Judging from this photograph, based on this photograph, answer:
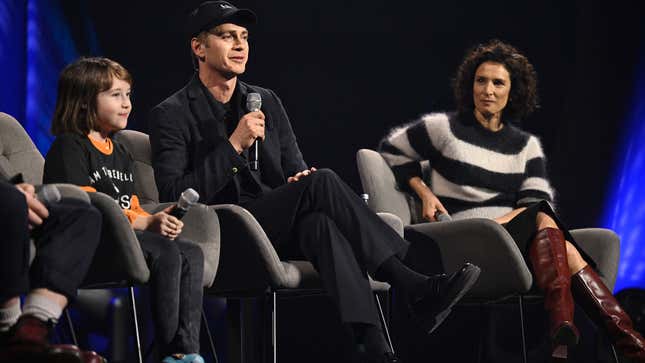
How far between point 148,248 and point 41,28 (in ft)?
5.44

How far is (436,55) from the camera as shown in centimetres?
445

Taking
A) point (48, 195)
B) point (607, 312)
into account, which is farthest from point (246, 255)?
point (607, 312)

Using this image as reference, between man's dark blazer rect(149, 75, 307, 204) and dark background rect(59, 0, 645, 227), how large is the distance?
1.09m

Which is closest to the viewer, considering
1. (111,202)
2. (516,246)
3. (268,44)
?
(111,202)

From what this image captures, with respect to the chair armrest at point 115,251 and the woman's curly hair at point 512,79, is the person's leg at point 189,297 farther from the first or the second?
the woman's curly hair at point 512,79

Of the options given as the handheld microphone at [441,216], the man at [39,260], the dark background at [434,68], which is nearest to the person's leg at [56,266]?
the man at [39,260]

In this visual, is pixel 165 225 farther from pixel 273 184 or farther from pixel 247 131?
pixel 273 184

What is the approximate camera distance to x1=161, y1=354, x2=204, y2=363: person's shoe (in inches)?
88.9

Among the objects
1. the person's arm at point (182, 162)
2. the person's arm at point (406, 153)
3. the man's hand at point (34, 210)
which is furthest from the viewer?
the person's arm at point (406, 153)

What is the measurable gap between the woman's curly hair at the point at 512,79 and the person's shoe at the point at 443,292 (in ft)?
3.77

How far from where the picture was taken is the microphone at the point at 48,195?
2.09 meters

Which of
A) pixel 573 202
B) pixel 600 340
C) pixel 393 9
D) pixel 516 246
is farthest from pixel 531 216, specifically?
pixel 393 9

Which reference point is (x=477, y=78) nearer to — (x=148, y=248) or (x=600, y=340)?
(x=600, y=340)

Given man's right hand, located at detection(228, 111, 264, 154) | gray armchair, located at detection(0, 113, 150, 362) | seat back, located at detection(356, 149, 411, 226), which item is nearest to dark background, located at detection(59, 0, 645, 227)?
seat back, located at detection(356, 149, 411, 226)
